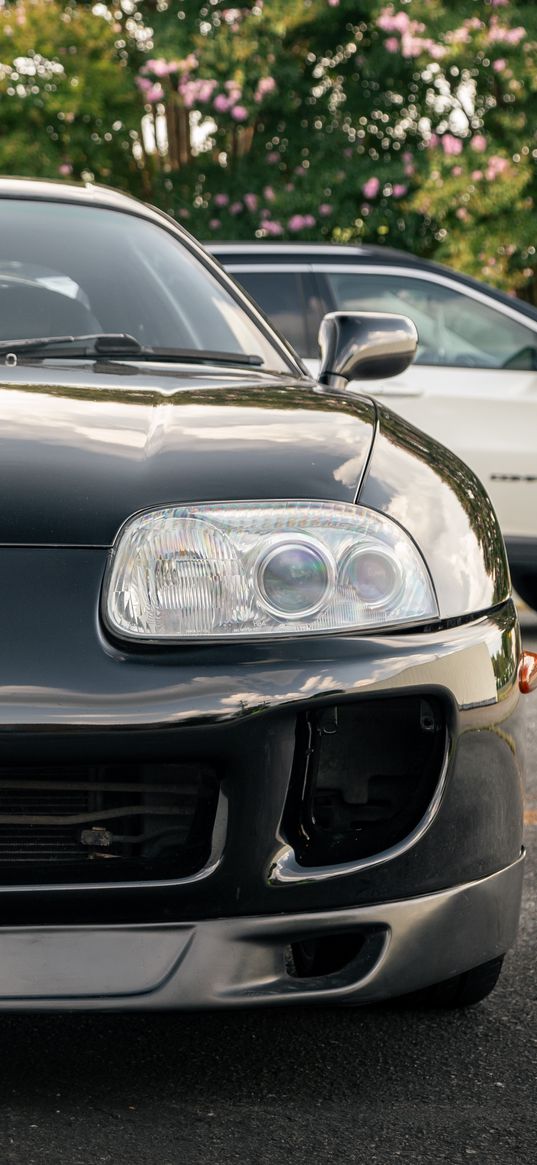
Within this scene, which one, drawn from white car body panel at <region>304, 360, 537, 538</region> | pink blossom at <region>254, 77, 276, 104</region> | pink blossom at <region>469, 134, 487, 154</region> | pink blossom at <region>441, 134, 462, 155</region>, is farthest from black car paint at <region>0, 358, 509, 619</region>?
pink blossom at <region>254, 77, 276, 104</region>

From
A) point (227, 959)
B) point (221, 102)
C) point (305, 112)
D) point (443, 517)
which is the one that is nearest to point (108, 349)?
point (443, 517)

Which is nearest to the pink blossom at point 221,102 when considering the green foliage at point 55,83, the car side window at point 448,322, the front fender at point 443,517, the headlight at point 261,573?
the green foliage at point 55,83

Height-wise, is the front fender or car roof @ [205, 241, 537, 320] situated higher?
car roof @ [205, 241, 537, 320]

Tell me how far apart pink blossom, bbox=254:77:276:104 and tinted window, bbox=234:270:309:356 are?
869 centimetres

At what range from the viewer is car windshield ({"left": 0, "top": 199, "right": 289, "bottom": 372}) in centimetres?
343

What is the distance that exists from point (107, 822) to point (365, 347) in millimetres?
1620

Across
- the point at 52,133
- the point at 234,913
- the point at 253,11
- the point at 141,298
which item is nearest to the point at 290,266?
the point at 141,298

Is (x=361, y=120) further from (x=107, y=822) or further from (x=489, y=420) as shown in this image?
(x=107, y=822)

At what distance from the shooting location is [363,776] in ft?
7.33

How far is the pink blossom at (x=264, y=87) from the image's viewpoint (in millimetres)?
16391

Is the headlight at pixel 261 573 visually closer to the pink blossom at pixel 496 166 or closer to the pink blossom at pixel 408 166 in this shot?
the pink blossom at pixel 496 166

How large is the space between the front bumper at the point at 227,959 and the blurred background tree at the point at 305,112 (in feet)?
42.3

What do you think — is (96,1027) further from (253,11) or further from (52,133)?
(52,133)

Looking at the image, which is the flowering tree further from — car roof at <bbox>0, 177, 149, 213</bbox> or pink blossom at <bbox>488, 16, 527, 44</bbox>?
car roof at <bbox>0, 177, 149, 213</bbox>
